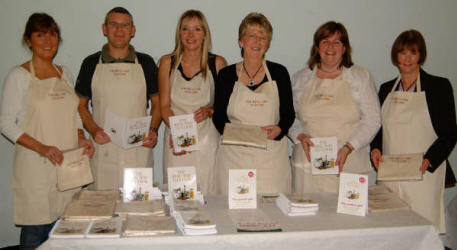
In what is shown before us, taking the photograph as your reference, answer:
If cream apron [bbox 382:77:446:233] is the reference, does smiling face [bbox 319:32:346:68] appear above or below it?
above

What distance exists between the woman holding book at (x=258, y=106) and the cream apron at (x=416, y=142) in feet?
2.53

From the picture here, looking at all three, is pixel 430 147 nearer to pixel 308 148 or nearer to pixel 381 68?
pixel 308 148

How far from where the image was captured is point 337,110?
10.0 ft

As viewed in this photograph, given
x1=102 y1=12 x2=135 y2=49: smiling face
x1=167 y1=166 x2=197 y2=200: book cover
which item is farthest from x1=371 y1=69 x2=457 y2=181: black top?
x1=102 y1=12 x2=135 y2=49: smiling face

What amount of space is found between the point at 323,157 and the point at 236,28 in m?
1.54

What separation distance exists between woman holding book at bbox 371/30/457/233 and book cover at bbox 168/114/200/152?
1.34 metres

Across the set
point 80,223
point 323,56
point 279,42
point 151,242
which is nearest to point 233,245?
point 151,242

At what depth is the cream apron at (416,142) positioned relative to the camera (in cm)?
300

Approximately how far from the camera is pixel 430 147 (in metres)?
2.94

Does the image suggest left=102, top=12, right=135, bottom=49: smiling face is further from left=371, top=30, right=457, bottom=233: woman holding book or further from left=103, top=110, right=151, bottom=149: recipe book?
left=371, top=30, right=457, bottom=233: woman holding book

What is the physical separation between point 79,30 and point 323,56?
2086 mm

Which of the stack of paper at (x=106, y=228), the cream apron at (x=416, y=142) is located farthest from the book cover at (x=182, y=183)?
the cream apron at (x=416, y=142)

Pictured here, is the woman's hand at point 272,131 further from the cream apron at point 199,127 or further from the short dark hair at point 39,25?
the short dark hair at point 39,25

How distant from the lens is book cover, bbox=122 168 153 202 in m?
2.42
